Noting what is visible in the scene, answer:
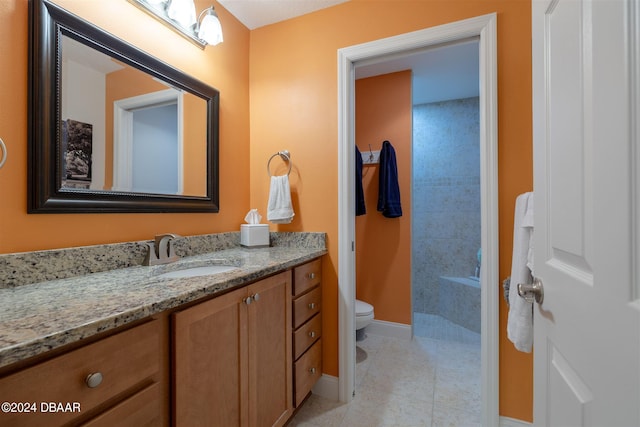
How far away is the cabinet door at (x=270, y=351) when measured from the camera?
1099mm

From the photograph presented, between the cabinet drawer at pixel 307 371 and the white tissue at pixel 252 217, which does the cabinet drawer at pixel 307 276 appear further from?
the white tissue at pixel 252 217

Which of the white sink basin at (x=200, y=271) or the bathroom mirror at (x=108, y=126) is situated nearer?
the bathroom mirror at (x=108, y=126)

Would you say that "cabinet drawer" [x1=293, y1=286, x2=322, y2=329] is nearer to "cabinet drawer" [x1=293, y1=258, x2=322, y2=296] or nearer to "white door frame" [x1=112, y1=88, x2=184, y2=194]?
"cabinet drawer" [x1=293, y1=258, x2=322, y2=296]

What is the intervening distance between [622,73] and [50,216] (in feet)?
5.04

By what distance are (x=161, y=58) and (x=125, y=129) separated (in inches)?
17.3

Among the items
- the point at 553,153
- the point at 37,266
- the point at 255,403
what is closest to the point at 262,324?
the point at 255,403

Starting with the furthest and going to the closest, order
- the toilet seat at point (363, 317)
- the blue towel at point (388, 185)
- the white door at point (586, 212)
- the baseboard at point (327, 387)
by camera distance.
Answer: the blue towel at point (388, 185) → the toilet seat at point (363, 317) → the baseboard at point (327, 387) → the white door at point (586, 212)

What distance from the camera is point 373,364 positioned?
6.73 feet

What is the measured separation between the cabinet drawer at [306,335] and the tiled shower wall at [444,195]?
1.79 m

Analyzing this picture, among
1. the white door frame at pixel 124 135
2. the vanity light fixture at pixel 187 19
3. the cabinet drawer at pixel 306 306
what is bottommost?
the cabinet drawer at pixel 306 306

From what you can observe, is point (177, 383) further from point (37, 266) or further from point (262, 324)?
point (37, 266)

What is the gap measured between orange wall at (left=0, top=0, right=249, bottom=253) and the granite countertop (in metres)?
0.17

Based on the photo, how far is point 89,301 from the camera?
712 millimetres

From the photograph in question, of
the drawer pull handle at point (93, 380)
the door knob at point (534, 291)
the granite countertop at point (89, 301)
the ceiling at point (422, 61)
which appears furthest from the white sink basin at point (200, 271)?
the ceiling at point (422, 61)
